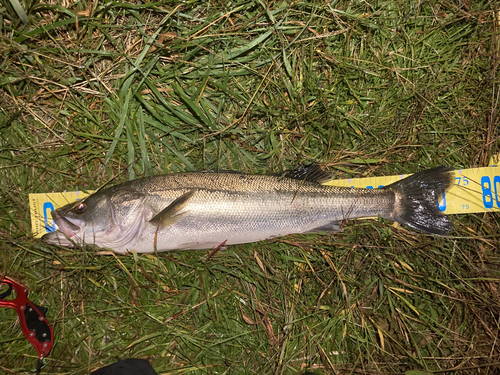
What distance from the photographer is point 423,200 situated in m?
3.03

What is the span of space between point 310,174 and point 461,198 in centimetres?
170

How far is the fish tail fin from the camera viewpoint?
301 cm

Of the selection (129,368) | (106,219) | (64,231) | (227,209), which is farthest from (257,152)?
(129,368)

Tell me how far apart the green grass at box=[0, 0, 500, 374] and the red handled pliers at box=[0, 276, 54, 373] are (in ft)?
0.44

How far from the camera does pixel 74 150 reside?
3.20 m

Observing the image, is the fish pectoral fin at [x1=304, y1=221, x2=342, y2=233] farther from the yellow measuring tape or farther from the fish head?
the fish head

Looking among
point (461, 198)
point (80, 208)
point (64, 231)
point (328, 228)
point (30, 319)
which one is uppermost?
point (80, 208)

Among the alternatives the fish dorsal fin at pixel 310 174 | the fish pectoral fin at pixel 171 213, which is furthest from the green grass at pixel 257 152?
the fish pectoral fin at pixel 171 213

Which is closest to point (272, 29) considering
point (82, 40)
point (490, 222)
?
point (82, 40)

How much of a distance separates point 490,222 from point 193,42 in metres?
3.85

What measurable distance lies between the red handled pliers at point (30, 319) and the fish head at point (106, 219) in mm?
862

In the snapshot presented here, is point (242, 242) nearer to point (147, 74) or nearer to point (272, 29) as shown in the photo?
point (147, 74)

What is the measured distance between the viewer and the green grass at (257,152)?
3020mm

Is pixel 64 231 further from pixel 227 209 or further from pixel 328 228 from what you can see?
pixel 328 228
